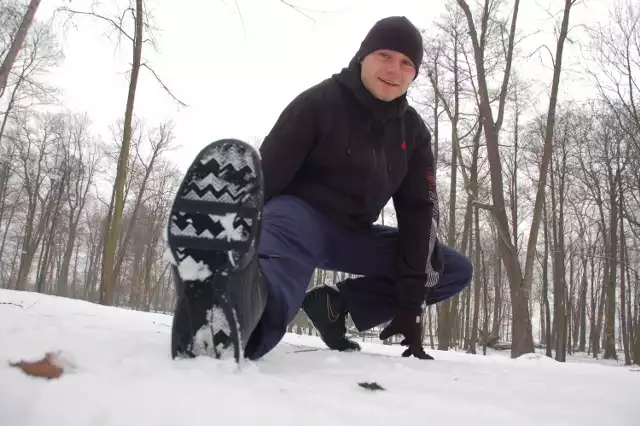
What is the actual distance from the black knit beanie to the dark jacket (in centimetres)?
10

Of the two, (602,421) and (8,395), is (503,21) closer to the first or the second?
(602,421)

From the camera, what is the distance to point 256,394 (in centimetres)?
75

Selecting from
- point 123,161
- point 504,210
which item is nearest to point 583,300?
point 504,210

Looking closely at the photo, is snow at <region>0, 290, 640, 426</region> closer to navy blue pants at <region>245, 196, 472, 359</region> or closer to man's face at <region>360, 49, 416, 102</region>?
navy blue pants at <region>245, 196, 472, 359</region>

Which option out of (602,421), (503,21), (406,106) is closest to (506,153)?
(503,21)

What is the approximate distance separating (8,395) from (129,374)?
0.22 metres

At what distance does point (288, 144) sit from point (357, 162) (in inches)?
11.7

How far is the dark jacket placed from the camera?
1.63m

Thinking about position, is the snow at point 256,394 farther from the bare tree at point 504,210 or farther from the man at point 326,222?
the bare tree at point 504,210

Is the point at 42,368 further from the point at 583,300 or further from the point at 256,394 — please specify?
the point at 583,300

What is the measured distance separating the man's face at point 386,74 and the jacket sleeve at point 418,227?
0.96 ft

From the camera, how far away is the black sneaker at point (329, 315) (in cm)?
199

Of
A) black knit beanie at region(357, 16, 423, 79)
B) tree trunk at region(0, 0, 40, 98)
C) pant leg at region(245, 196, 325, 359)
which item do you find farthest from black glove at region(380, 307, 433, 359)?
tree trunk at region(0, 0, 40, 98)

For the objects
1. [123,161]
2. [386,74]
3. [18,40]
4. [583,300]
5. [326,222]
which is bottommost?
[326,222]
